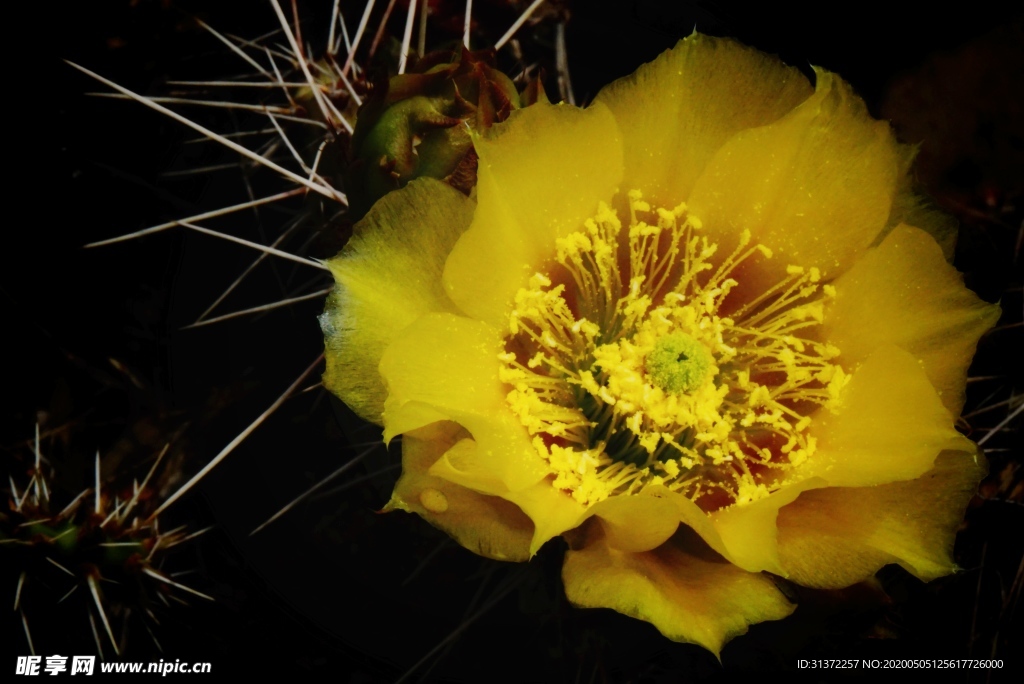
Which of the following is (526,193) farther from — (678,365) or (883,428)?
(883,428)

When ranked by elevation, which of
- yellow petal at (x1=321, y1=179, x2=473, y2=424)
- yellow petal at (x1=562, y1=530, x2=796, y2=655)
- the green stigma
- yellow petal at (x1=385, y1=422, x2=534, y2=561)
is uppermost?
yellow petal at (x1=321, y1=179, x2=473, y2=424)

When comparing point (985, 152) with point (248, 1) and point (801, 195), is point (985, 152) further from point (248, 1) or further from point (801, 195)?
point (248, 1)

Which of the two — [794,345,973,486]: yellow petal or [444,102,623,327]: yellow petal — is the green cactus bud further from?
[794,345,973,486]: yellow petal

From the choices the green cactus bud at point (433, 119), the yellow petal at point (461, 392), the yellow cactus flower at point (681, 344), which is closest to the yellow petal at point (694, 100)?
the yellow cactus flower at point (681, 344)

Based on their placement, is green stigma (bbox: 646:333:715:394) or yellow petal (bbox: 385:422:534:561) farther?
green stigma (bbox: 646:333:715:394)

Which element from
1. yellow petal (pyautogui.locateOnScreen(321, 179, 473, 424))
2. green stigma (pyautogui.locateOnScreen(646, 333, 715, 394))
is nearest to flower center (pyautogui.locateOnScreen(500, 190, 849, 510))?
green stigma (pyautogui.locateOnScreen(646, 333, 715, 394))

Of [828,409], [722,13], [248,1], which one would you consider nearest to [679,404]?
[828,409]

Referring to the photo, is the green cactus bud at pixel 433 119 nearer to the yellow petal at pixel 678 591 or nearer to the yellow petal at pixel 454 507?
the yellow petal at pixel 454 507
